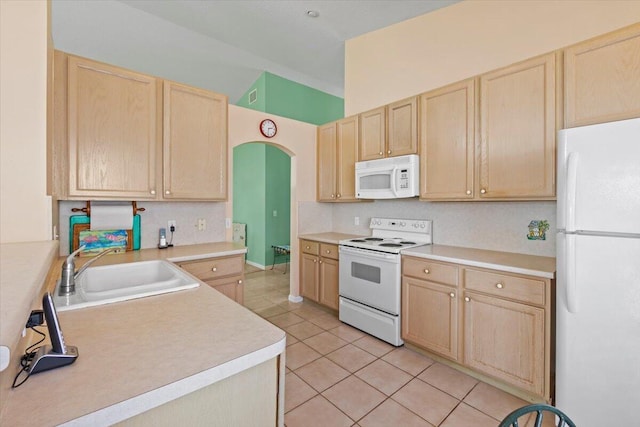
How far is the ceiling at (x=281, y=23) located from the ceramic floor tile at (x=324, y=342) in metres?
3.61

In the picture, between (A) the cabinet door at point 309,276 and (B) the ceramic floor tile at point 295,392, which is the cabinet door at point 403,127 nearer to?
(A) the cabinet door at point 309,276

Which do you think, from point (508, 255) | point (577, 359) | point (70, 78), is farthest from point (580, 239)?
point (70, 78)

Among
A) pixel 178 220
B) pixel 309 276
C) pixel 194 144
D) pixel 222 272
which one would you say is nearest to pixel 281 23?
pixel 194 144

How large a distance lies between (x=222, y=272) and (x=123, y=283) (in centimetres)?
73

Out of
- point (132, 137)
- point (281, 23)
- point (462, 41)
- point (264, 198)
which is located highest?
point (281, 23)

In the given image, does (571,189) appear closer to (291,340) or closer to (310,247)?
(291,340)

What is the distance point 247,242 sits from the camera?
603 centimetres

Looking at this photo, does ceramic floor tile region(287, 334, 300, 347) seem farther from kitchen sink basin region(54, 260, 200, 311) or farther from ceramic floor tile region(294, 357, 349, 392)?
kitchen sink basin region(54, 260, 200, 311)

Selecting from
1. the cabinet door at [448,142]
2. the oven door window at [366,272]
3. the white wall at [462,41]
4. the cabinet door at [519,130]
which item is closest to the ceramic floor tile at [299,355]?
the oven door window at [366,272]

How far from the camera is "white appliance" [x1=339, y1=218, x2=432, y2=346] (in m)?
2.65

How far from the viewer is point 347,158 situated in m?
3.55

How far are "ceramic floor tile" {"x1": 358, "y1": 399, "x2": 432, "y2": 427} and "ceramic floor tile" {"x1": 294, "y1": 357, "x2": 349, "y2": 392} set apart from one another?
0.40 metres

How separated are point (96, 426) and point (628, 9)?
3553 mm

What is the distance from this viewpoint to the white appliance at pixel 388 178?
9.13ft
